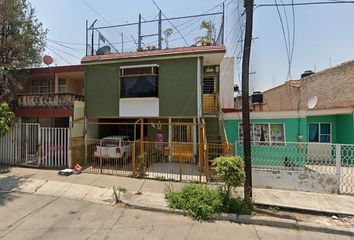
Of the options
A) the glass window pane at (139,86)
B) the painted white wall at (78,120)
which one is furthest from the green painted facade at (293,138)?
the painted white wall at (78,120)

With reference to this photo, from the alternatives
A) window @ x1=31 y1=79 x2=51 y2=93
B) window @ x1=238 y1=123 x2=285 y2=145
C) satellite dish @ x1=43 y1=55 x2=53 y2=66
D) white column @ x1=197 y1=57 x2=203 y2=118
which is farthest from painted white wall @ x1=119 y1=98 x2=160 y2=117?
window @ x1=31 y1=79 x2=51 y2=93

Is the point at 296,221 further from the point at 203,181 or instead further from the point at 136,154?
the point at 136,154

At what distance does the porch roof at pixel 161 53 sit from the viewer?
37.3 ft

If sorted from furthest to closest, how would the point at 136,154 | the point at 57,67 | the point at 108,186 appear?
the point at 57,67
the point at 136,154
the point at 108,186

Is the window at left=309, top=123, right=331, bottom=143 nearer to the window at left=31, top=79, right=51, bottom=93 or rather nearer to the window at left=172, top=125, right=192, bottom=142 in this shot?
the window at left=172, top=125, right=192, bottom=142

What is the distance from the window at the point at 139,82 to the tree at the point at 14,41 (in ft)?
17.3

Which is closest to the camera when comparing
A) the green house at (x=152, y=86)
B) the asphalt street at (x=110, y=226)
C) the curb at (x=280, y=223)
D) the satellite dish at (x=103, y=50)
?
the asphalt street at (x=110, y=226)

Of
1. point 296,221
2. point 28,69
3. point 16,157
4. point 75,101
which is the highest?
point 28,69

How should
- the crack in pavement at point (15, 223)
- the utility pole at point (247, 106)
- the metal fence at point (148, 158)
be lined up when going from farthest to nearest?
the metal fence at point (148, 158)
the utility pole at point (247, 106)
the crack in pavement at point (15, 223)

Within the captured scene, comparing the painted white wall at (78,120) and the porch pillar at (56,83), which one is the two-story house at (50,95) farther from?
the painted white wall at (78,120)

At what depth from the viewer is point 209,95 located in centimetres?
1473

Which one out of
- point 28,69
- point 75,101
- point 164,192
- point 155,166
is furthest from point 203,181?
point 28,69

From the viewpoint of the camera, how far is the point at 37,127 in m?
12.3

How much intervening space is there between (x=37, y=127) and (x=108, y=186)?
19.2 feet
